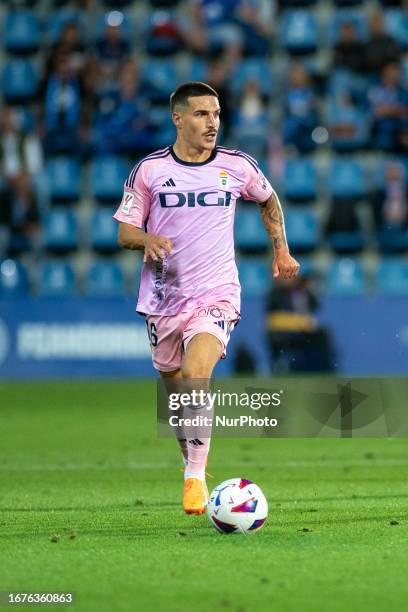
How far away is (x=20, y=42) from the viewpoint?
23312mm

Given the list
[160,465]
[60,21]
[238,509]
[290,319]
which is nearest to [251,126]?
[290,319]

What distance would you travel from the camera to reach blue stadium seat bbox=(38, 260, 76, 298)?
70.0 feet

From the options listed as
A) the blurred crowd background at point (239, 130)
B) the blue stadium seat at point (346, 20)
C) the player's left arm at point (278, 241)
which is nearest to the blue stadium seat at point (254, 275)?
the blurred crowd background at point (239, 130)

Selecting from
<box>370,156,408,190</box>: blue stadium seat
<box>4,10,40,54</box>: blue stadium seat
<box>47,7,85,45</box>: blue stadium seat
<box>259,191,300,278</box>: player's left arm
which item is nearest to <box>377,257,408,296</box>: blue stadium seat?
<box>370,156,408,190</box>: blue stadium seat

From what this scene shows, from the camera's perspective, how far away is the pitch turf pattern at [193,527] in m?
5.44

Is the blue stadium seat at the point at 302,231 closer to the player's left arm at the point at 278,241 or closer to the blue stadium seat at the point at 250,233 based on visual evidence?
the blue stadium seat at the point at 250,233

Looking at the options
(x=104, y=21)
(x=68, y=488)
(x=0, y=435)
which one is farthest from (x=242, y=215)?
(x=68, y=488)

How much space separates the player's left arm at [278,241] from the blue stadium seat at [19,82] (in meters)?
15.0

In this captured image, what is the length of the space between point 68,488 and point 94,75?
42.7ft

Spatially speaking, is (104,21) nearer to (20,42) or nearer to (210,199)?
(20,42)

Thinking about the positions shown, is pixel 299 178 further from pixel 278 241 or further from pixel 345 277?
pixel 278 241

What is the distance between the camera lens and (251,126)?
2112 centimetres

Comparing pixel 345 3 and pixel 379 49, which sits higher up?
pixel 345 3

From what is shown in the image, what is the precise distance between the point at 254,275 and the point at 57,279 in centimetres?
307
